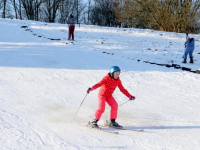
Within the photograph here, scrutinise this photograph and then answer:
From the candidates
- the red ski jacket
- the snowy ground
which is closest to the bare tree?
the snowy ground

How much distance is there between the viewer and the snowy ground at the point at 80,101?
3932 millimetres

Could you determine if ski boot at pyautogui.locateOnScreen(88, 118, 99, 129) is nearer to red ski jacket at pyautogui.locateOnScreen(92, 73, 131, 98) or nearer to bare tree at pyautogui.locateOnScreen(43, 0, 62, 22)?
red ski jacket at pyautogui.locateOnScreen(92, 73, 131, 98)

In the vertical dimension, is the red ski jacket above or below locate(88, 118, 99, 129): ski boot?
above

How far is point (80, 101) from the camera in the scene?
5.82 meters

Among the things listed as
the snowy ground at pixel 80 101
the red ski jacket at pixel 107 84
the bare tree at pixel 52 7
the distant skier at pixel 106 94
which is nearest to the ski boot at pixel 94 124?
the distant skier at pixel 106 94

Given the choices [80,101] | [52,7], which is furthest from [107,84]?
[52,7]

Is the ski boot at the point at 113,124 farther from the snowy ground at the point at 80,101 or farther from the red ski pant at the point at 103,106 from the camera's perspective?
the snowy ground at the point at 80,101

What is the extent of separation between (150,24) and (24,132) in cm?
2840


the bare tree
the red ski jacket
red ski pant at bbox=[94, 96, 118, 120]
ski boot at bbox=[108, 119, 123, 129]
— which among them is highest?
the bare tree

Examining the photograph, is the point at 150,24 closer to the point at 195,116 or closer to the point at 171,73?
the point at 171,73

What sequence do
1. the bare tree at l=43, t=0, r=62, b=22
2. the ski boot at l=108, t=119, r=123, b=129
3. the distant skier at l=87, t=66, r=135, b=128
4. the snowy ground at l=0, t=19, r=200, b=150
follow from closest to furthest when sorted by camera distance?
the snowy ground at l=0, t=19, r=200, b=150, the distant skier at l=87, t=66, r=135, b=128, the ski boot at l=108, t=119, r=123, b=129, the bare tree at l=43, t=0, r=62, b=22

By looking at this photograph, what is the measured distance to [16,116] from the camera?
4.68m

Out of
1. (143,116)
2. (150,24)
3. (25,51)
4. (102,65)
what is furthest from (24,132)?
(150,24)

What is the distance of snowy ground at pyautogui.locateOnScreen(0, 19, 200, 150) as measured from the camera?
393 cm
